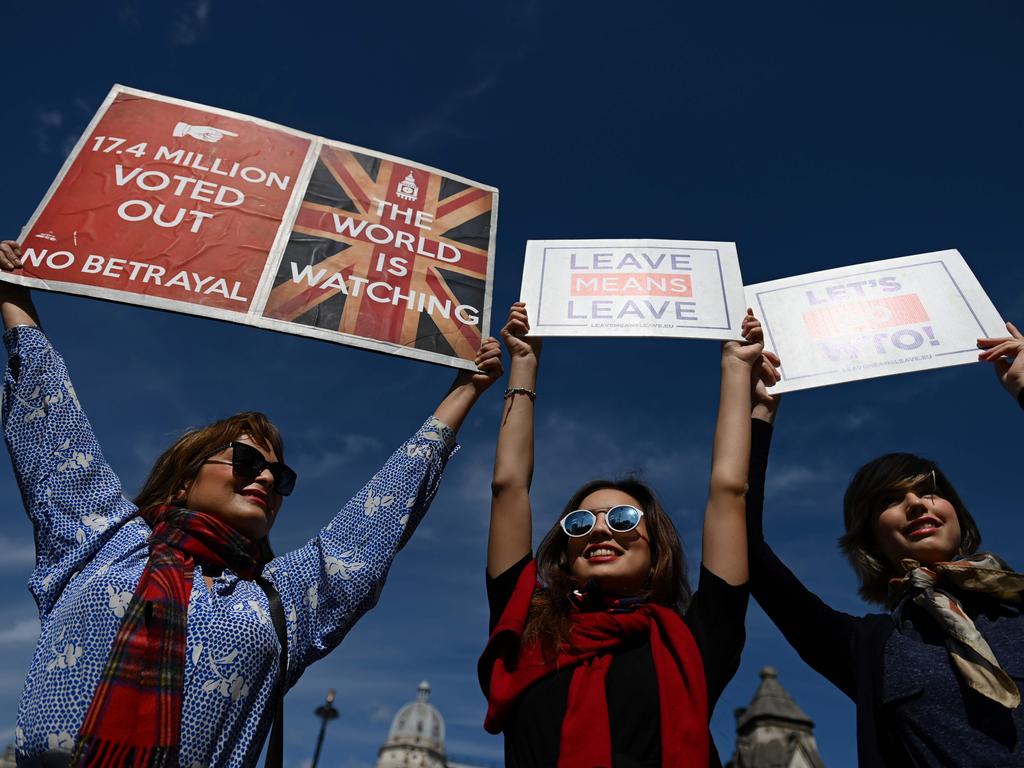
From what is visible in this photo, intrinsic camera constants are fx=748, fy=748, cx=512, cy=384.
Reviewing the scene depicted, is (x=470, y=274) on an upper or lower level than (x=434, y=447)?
upper

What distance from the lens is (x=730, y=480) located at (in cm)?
362

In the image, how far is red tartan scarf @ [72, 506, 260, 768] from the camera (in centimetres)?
247

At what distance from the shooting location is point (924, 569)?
3541 mm

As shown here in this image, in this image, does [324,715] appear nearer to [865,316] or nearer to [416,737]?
[865,316]

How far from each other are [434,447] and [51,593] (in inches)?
70.3

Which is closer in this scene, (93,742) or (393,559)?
(93,742)

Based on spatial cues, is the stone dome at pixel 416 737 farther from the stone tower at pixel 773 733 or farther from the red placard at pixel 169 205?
the red placard at pixel 169 205

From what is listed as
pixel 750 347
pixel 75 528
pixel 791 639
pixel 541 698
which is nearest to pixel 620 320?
pixel 750 347

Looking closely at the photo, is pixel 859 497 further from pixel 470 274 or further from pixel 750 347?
pixel 470 274

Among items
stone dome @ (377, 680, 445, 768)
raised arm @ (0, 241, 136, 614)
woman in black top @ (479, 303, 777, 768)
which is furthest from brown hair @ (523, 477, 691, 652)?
stone dome @ (377, 680, 445, 768)

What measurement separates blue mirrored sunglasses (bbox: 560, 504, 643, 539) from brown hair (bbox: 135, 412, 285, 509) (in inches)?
59.5

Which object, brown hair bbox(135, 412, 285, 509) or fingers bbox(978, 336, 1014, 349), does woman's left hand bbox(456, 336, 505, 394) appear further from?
fingers bbox(978, 336, 1014, 349)

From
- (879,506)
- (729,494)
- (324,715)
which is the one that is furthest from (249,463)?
(324,715)

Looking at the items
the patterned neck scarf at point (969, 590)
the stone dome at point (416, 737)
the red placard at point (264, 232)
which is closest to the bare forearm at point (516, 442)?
the red placard at point (264, 232)
